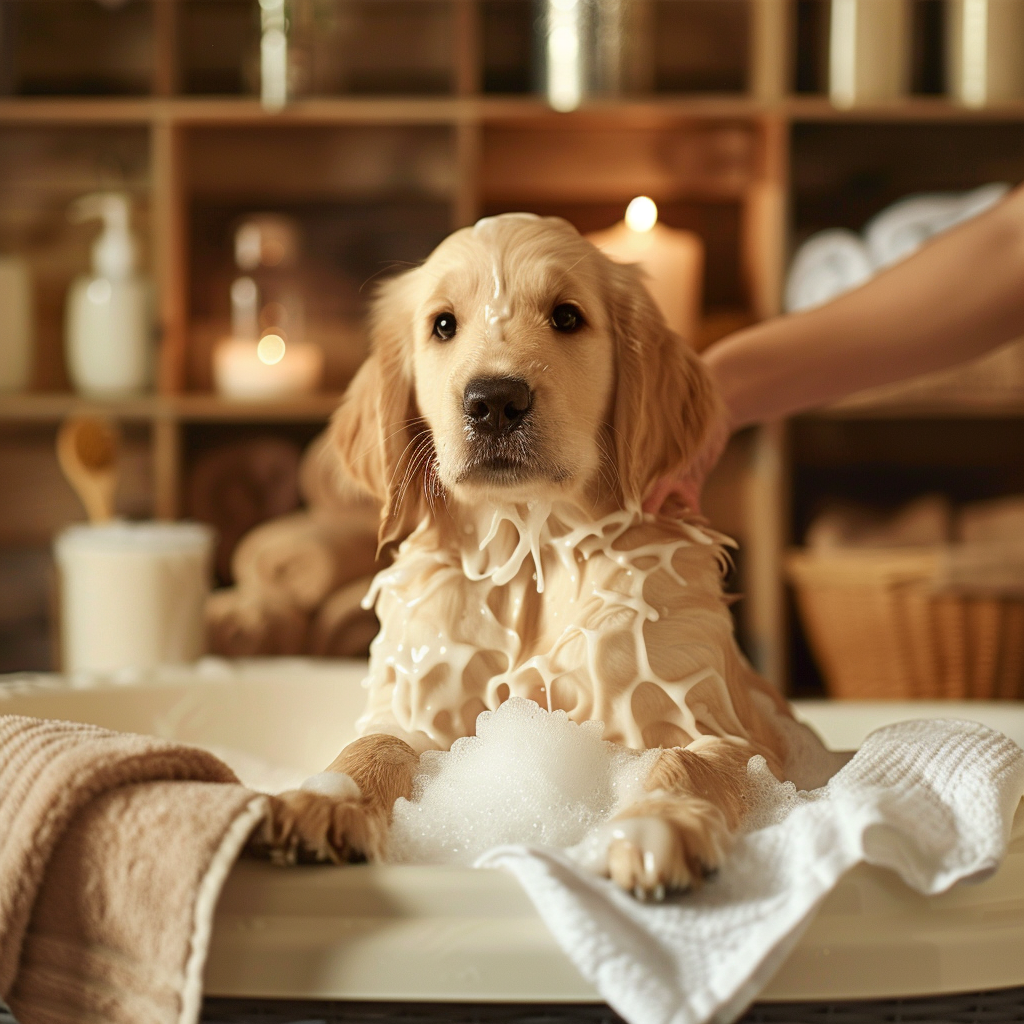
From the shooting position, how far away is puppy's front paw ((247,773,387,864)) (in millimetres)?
626

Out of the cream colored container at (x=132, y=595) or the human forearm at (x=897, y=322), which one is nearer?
the human forearm at (x=897, y=322)

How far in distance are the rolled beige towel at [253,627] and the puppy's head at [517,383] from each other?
→ 3.84ft

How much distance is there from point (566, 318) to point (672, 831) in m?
0.37

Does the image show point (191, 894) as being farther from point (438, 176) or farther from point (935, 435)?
point (935, 435)

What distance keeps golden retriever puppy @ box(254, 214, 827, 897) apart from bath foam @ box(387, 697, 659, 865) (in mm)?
27

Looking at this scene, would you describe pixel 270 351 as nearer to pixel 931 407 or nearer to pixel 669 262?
pixel 669 262

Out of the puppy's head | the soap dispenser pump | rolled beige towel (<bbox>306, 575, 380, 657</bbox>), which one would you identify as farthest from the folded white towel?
the soap dispenser pump

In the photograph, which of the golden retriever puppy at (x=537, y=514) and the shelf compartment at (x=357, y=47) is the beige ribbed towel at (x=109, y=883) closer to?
the golden retriever puppy at (x=537, y=514)

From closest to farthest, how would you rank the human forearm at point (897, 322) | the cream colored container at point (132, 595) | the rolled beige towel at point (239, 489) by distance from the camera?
the human forearm at point (897, 322) → the cream colored container at point (132, 595) → the rolled beige towel at point (239, 489)

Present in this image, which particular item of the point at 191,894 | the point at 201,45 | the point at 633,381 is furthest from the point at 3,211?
the point at 191,894

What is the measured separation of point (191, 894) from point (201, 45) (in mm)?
2459

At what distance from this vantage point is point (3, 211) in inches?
105

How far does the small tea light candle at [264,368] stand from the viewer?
241 cm

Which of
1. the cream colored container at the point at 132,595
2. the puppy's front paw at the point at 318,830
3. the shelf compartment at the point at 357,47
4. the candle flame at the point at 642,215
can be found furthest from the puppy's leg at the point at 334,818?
the shelf compartment at the point at 357,47
